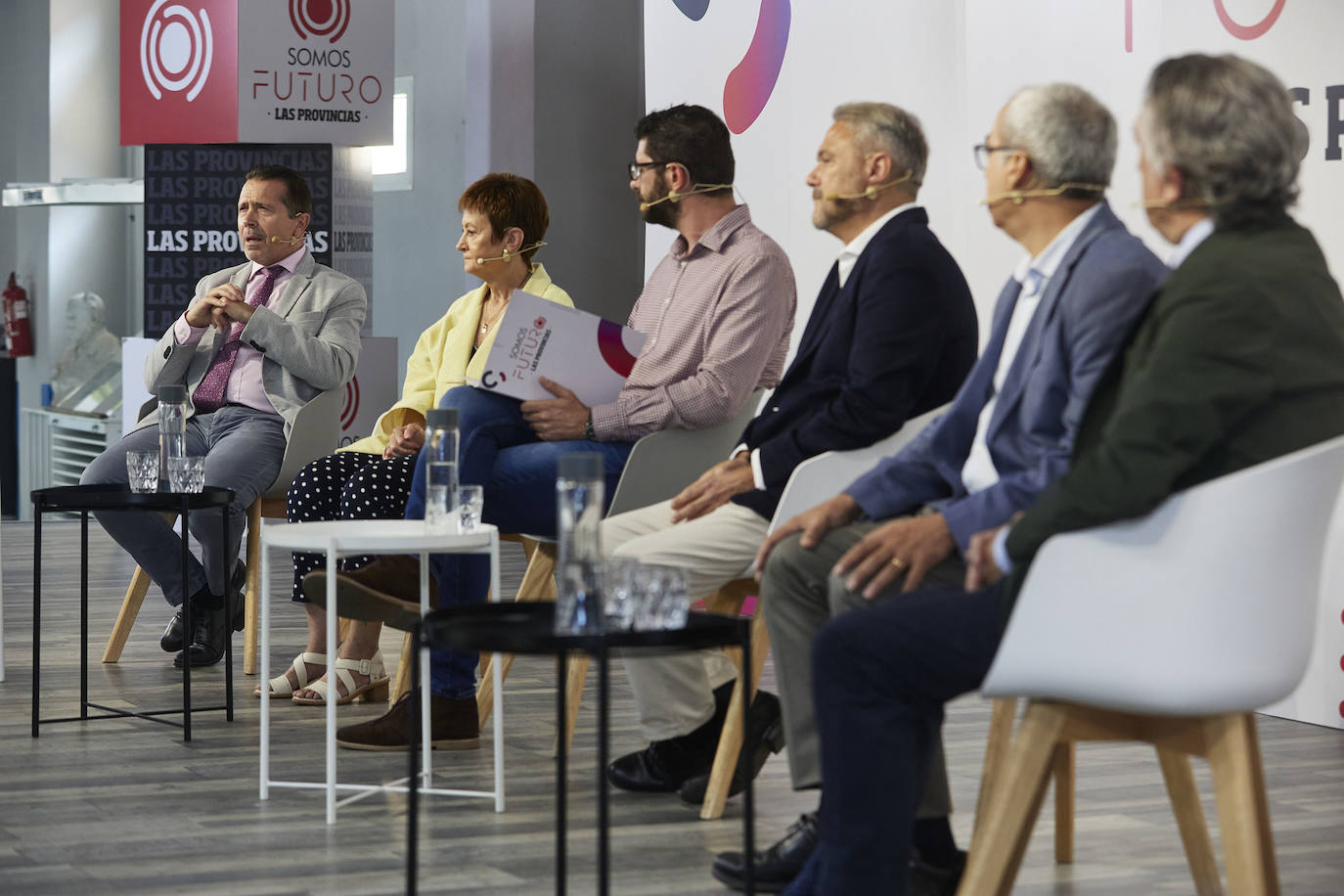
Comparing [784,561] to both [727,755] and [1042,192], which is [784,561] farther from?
[1042,192]

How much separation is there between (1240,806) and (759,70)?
13.6ft

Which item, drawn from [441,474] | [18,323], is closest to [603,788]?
[441,474]

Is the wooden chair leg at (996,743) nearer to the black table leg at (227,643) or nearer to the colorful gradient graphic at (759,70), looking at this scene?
the black table leg at (227,643)

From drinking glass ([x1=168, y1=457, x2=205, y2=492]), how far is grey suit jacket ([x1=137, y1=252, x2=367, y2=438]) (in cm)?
65

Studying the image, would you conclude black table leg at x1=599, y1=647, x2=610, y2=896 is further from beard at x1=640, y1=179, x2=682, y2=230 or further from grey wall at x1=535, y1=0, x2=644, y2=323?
grey wall at x1=535, y1=0, x2=644, y2=323

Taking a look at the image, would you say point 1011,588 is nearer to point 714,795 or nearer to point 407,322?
point 714,795

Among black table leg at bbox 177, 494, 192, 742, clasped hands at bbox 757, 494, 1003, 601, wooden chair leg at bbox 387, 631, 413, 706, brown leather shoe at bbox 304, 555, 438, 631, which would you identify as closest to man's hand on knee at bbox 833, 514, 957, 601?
clasped hands at bbox 757, 494, 1003, 601

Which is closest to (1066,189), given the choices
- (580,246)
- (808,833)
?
(808,833)

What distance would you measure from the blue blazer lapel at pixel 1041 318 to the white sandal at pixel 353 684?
224 centimetres

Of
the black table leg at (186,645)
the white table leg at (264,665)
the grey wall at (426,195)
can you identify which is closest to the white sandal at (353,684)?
the black table leg at (186,645)

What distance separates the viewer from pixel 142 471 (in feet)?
12.5

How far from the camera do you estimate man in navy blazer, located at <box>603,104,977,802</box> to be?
113 inches

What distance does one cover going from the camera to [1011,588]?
202 centimetres

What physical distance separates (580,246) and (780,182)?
7.15 ft
